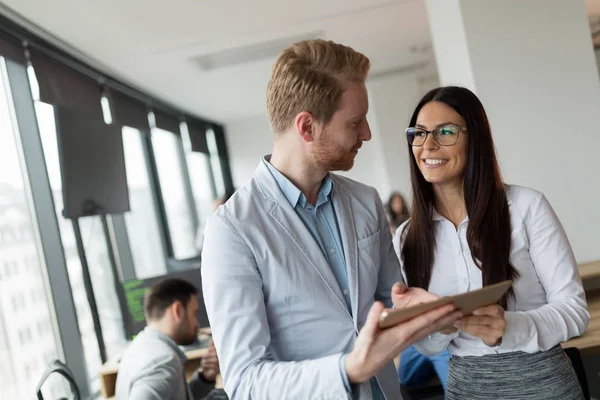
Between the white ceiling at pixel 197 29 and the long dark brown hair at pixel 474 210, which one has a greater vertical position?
the white ceiling at pixel 197 29

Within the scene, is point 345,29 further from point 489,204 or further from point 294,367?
point 294,367

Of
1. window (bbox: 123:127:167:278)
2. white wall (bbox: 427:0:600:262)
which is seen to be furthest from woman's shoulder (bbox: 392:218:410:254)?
window (bbox: 123:127:167:278)

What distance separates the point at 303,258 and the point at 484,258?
0.60 m

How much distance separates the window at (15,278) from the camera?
329cm

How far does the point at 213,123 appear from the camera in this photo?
36.4 ft

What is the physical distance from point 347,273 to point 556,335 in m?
0.60

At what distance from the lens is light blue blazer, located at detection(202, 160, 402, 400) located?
1.25 m

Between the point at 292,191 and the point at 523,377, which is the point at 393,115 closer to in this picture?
the point at 523,377

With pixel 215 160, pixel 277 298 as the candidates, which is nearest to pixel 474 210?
pixel 277 298

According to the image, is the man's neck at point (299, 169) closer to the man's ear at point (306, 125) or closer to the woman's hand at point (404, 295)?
the man's ear at point (306, 125)

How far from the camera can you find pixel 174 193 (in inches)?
346

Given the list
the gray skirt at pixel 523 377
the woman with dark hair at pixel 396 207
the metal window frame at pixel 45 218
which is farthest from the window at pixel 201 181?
the gray skirt at pixel 523 377

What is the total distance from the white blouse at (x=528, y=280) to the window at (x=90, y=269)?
3180 millimetres

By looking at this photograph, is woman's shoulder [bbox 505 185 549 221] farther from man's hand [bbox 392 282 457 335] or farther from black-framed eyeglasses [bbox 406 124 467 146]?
man's hand [bbox 392 282 457 335]
